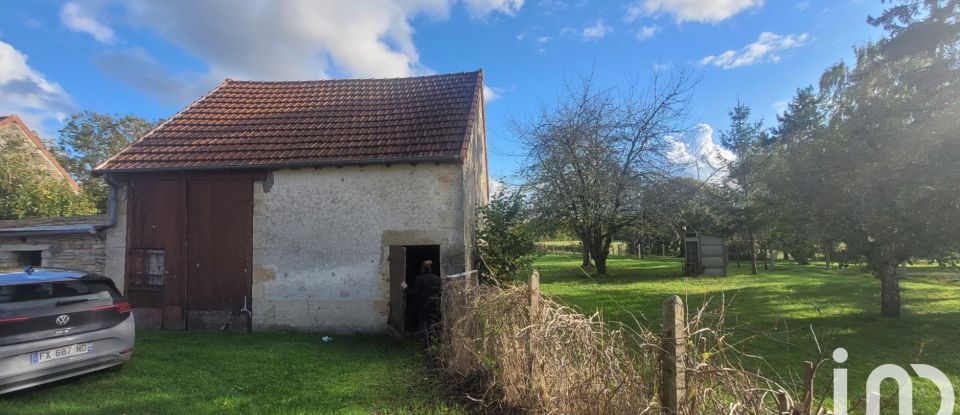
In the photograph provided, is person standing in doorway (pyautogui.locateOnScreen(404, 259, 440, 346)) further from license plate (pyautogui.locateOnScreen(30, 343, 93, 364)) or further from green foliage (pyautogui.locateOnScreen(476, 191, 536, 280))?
license plate (pyautogui.locateOnScreen(30, 343, 93, 364))

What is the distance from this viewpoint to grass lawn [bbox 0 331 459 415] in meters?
5.16

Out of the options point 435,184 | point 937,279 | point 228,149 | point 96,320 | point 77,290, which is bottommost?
point 937,279

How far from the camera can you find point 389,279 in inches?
374

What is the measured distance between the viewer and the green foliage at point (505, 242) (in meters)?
10.9

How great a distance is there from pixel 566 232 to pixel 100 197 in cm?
2523

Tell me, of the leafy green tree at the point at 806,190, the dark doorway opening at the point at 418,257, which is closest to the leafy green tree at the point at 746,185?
the leafy green tree at the point at 806,190

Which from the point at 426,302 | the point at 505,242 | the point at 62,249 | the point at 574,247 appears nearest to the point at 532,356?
the point at 426,302

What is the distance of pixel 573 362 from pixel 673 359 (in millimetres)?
1207

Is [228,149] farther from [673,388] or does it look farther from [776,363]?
[776,363]

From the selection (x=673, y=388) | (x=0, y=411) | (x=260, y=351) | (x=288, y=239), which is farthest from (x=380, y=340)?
(x=673, y=388)

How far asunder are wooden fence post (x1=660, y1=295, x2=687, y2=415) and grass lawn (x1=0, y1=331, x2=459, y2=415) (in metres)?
2.83

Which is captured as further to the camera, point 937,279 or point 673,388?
point 937,279

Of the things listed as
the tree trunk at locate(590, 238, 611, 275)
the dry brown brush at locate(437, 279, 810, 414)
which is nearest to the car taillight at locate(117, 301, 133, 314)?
the dry brown brush at locate(437, 279, 810, 414)
